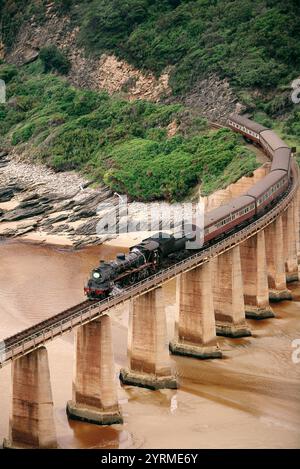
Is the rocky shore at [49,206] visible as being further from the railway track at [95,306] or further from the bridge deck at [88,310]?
the bridge deck at [88,310]

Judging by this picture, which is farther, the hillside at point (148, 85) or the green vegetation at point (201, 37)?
the green vegetation at point (201, 37)

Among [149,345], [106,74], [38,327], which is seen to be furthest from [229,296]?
[106,74]

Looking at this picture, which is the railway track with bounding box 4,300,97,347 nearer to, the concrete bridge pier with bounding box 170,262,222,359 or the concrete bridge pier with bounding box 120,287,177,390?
the concrete bridge pier with bounding box 120,287,177,390

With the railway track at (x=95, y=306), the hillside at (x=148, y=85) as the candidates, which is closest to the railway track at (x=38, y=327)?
the railway track at (x=95, y=306)

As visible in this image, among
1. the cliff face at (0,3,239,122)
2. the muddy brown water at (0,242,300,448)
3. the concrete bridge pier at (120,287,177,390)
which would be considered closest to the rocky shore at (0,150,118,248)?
the muddy brown water at (0,242,300,448)

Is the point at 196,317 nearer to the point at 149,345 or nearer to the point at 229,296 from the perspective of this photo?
the point at 229,296

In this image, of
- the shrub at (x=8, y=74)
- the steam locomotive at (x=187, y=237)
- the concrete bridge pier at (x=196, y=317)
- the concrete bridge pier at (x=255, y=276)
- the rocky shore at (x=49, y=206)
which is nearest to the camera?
the steam locomotive at (x=187, y=237)
